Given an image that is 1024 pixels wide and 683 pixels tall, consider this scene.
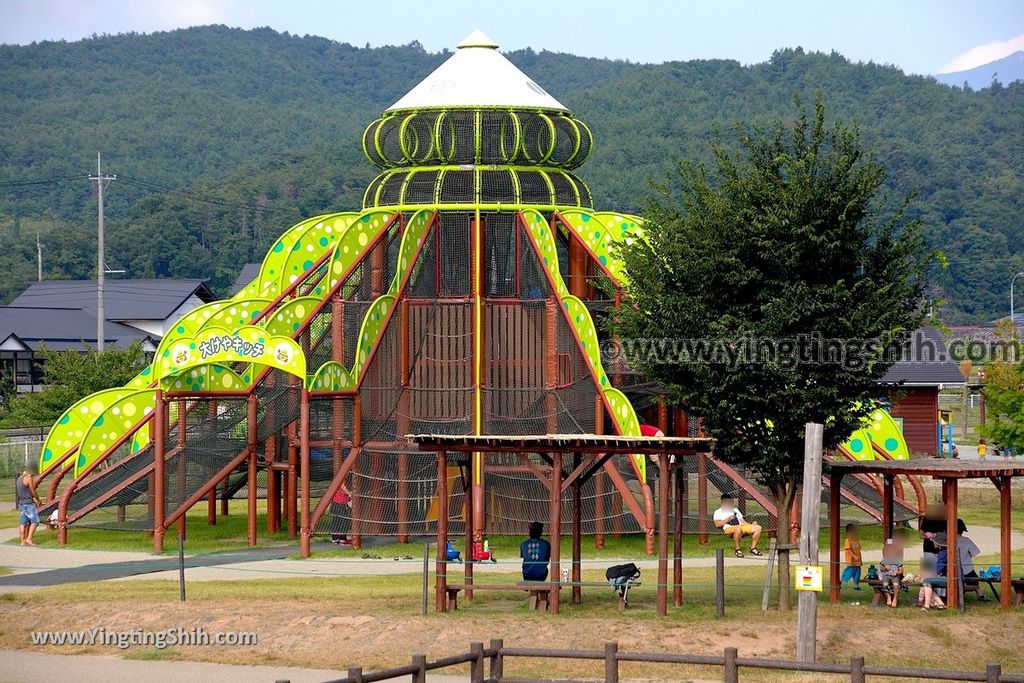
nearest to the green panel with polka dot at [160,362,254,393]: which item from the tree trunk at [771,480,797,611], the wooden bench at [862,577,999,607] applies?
the tree trunk at [771,480,797,611]

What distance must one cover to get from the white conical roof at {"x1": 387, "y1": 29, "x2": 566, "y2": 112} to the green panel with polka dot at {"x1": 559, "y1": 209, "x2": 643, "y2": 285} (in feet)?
7.95

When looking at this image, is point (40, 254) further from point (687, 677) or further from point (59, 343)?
point (687, 677)

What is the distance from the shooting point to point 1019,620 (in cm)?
2352

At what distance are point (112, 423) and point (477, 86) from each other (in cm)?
956

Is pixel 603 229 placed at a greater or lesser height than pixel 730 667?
greater

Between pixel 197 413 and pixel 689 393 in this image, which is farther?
pixel 197 413

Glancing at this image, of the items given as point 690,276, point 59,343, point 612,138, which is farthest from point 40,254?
point 690,276

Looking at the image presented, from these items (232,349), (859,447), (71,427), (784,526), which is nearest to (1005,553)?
(784,526)

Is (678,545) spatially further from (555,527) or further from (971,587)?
(971,587)

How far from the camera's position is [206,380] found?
108 ft

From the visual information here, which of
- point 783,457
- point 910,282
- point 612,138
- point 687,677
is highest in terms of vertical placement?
point 612,138

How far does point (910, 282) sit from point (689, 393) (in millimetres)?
3622

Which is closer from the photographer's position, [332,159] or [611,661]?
[611,661]

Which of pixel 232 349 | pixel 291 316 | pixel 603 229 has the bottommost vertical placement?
pixel 232 349
